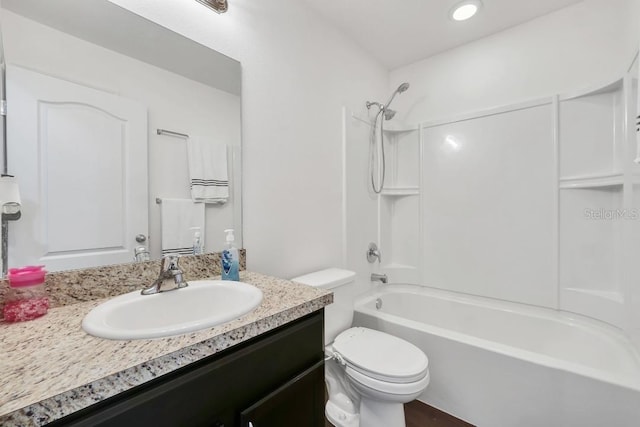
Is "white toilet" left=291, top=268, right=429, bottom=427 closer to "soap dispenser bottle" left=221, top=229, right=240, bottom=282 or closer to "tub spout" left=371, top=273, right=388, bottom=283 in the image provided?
"soap dispenser bottle" left=221, top=229, right=240, bottom=282

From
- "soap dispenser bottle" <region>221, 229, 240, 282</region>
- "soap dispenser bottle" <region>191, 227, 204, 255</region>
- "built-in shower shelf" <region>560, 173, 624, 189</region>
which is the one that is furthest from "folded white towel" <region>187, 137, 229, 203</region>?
"built-in shower shelf" <region>560, 173, 624, 189</region>

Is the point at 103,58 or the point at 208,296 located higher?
the point at 103,58

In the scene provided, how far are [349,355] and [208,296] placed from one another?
0.77m

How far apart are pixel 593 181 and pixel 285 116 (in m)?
1.88

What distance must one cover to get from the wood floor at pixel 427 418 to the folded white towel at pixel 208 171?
4.59 feet

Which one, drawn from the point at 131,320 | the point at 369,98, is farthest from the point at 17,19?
the point at 369,98

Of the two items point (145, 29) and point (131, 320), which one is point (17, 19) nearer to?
point (145, 29)

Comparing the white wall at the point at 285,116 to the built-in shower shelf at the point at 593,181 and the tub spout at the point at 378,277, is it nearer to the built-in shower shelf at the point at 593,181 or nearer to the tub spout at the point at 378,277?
the tub spout at the point at 378,277

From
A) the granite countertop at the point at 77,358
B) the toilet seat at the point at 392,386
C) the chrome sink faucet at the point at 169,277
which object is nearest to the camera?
the granite countertop at the point at 77,358

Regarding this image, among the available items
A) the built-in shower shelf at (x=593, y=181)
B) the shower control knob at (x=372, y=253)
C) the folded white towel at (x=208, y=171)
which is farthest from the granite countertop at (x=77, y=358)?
the built-in shower shelf at (x=593, y=181)

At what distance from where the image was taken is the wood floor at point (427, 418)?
1.47 metres

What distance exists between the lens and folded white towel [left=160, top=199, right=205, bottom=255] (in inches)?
41.4

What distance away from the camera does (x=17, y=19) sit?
0.78m

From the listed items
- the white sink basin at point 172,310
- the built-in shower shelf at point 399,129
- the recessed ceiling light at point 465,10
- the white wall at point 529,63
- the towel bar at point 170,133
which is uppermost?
the recessed ceiling light at point 465,10
